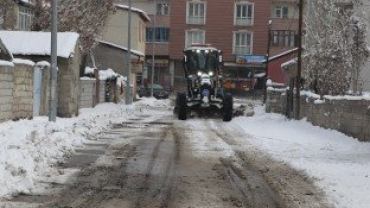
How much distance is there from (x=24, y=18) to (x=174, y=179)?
26.2m

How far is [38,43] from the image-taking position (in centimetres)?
2420

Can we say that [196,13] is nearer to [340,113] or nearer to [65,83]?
[65,83]

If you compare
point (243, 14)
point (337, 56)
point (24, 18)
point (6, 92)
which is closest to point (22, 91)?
A: point (6, 92)

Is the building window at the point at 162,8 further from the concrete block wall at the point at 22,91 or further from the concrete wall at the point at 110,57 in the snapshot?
the concrete block wall at the point at 22,91

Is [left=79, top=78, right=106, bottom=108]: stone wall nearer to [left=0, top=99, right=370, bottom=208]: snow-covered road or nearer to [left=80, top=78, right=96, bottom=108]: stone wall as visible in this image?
[left=80, top=78, right=96, bottom=108]: stone wall

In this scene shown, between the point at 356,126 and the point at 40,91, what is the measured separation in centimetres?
1146

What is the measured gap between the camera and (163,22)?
240 ft

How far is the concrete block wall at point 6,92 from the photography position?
18.7 meters

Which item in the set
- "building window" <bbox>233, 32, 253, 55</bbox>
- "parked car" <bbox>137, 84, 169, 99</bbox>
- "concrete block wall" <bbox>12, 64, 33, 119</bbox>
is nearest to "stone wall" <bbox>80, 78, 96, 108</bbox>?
"concrete block wall" <bbox>12, 64, 33, 119</bbox>

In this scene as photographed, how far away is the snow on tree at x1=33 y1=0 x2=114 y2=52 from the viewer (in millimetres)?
30203

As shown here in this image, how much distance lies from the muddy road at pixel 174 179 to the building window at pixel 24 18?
717 inches

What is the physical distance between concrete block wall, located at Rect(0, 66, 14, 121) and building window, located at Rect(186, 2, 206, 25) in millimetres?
53572

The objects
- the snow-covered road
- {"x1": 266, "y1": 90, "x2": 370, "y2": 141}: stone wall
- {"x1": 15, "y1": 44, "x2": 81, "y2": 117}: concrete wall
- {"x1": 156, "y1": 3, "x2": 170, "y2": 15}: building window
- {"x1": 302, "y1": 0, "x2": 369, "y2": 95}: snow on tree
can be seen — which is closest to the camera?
the snow-covered road

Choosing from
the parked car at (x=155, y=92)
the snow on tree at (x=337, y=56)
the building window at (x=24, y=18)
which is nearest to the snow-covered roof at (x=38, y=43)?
the building window at (x=24, y=18)
